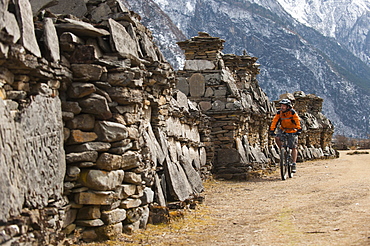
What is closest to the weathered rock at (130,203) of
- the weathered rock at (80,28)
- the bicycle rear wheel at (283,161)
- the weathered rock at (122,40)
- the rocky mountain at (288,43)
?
the weathered rock at (122,40)

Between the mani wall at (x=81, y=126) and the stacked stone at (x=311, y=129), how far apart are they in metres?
17.8

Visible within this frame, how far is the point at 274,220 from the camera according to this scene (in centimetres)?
641

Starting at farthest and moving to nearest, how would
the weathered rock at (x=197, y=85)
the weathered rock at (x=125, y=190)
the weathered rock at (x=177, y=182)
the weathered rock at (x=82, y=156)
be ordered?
1. the weathered rock at (x=197, y=85)
2. the weathered rock at (x=177, y=182)
3. the weathered rock at (x=125, y=190)
4. the weathered rock at (x=82, y=156)

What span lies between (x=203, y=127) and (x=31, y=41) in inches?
318

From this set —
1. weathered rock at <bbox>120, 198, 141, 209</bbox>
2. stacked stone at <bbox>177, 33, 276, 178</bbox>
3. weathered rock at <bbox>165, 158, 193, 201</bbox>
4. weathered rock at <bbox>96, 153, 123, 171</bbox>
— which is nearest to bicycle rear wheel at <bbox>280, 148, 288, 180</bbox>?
stacked stone at <bbox>177, 33, 276, 178</bbox>

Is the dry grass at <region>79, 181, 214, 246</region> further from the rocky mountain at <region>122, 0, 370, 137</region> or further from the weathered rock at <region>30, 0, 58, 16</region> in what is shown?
the rocky mountain at <region>122, 0, 370, 137</region>

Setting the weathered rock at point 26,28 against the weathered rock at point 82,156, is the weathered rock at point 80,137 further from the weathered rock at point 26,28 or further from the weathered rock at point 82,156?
the weathered rock at point 26,28

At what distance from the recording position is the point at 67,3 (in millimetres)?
6543

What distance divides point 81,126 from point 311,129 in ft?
79.2

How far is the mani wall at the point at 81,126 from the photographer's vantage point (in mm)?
4117

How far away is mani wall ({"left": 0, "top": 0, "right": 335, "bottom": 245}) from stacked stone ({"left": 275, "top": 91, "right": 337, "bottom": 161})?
17.8 m

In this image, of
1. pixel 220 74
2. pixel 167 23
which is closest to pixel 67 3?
pixel 220 74

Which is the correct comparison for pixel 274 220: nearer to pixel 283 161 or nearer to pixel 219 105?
pixel 283 161

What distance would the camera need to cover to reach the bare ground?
5.21 meters
